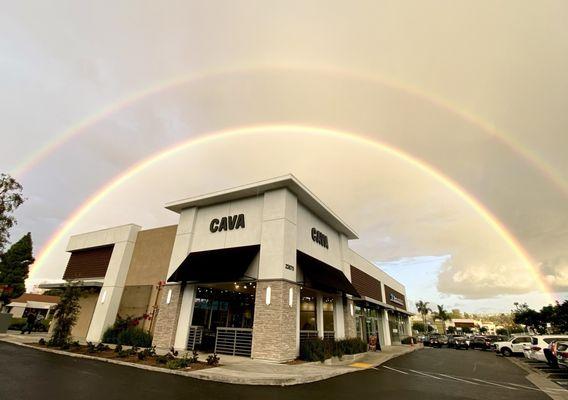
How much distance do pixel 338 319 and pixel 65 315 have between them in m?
16.8

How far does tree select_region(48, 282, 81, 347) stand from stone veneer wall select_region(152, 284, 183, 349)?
4.37m

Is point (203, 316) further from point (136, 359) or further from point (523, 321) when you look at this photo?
point (523, 321)

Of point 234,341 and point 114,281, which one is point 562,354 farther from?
point 114,281

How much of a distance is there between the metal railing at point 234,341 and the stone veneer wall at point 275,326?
121 centimetres

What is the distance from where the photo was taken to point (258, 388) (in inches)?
353

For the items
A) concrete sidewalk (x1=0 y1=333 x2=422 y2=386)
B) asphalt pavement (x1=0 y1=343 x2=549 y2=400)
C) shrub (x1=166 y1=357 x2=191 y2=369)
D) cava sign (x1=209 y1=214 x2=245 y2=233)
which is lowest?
asphalt pavement (x1=0 y1=343 x2=549 y2=400)

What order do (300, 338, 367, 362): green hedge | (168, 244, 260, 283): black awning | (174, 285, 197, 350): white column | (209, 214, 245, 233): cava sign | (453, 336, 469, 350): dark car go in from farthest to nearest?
(453, 336, 469, 350): dark car, (209, 214, 245, 233): cava sign, (174, 285, 197, 350): white column, (168, 244, 260, 283): black awning, (300, 338, 367, 362): green hedge

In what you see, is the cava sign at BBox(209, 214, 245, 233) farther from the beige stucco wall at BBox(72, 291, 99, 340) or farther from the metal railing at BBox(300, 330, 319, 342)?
the beige stucco wall at BBox(72, 291, 99, 340)

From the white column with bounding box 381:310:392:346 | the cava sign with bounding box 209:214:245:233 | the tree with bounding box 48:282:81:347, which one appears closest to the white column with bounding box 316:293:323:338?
the cava sign with bounding box 209:214:245:233

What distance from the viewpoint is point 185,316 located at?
17.0 m

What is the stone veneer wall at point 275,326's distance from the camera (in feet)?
44.6

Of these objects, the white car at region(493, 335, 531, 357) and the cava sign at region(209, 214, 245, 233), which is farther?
the white car at region(493, 335, 531, 357)

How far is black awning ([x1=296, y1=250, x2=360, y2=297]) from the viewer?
640 inches

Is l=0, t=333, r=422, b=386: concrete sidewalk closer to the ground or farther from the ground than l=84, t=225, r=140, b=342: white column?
closer to the ground
